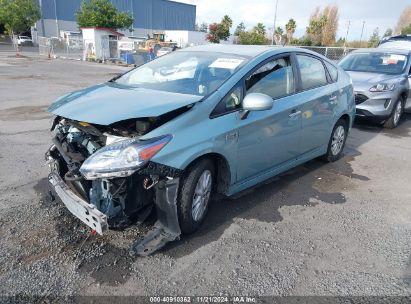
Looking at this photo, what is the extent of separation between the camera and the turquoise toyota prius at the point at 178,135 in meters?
2.89

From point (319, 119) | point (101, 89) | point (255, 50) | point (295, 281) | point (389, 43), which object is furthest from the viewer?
point (389, 43)

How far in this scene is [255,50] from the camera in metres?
4.25

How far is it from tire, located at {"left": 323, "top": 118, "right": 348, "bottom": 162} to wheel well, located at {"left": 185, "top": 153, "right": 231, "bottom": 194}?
7.96ft

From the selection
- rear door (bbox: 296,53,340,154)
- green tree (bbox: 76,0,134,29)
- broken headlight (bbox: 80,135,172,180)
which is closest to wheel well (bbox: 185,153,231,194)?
broken headlight (bbox: 80,135,172,180)

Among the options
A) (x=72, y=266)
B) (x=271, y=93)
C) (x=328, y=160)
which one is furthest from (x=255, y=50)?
(x=72, y=266)

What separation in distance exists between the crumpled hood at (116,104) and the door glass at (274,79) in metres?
0.76

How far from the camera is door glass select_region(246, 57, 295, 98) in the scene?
3814mm

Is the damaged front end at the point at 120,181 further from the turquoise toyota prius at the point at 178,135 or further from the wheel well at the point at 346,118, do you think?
the wheel well at the point at 346,118

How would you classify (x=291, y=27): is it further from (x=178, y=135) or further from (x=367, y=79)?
(x=178, y=135)

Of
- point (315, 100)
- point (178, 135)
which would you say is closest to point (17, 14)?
point (315, 100)

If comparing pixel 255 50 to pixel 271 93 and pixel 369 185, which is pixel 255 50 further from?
pixel 369 185

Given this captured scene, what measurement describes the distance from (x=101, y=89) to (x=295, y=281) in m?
2.67

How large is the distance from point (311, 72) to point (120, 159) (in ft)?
10.1

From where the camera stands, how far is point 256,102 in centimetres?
342
